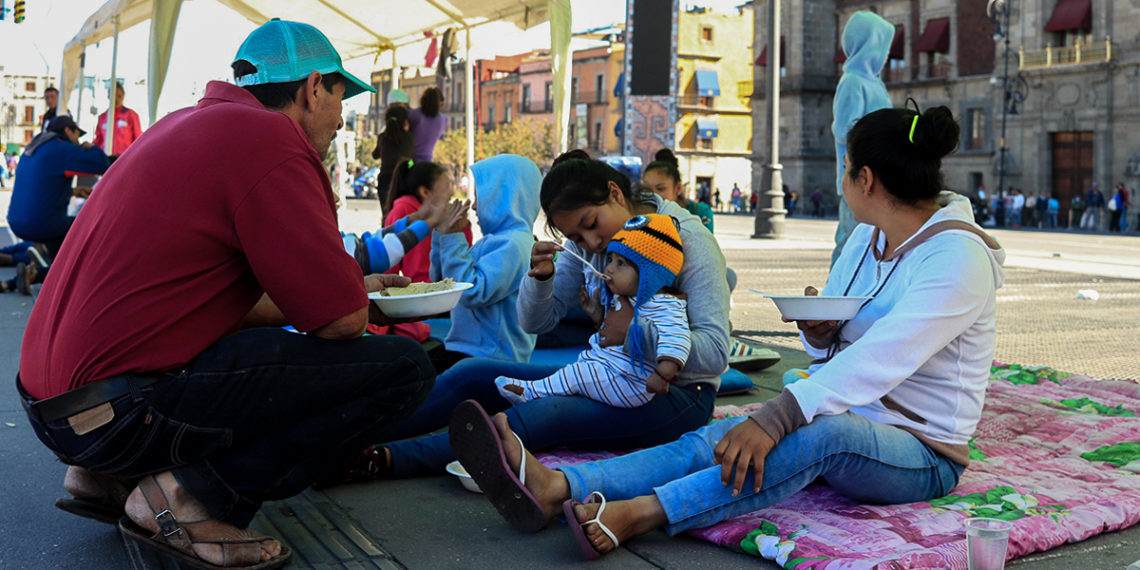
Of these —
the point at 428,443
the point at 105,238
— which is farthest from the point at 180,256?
the point at 428,443

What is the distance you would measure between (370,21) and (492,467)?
10.4m

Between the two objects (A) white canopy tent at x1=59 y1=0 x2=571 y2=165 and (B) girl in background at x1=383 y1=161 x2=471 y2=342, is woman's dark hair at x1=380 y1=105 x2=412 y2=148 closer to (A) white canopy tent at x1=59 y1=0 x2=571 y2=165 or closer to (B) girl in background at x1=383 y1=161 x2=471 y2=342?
(A) white canopy tent at x1=59 y1=0 x2=571 y2=165

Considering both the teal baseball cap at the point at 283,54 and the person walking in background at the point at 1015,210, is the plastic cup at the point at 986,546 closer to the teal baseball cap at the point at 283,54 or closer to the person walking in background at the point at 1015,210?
the teal baseball cap at the point at 283,54

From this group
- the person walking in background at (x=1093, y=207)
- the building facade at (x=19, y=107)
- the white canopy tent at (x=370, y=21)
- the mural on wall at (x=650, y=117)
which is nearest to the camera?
the mural on wall at (x=650, y=117)

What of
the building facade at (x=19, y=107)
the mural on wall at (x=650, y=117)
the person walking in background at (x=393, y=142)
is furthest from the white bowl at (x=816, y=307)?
the building facade at (x=19, y=107)

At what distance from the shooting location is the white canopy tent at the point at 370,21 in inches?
364

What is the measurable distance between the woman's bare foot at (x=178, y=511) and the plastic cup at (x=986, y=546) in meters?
1.88

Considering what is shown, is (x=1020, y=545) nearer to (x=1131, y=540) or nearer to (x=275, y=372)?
(x=1131, y=540)

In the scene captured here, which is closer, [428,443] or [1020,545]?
[1020,545]

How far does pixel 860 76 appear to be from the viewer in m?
7.90

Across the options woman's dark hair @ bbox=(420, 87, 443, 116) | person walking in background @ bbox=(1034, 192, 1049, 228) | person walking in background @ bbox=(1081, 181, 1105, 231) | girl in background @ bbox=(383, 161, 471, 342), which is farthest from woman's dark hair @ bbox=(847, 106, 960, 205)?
person walking in background @ bbox=(1034, 192, 1049, 228)

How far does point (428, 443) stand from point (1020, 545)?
6.69 feet

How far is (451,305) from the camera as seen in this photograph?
139 inches

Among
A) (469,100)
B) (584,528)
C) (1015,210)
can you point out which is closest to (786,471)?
(584,528)
